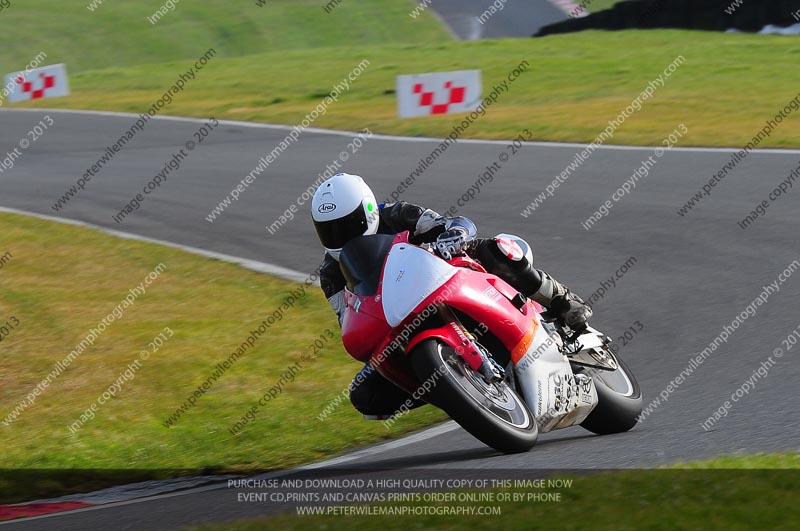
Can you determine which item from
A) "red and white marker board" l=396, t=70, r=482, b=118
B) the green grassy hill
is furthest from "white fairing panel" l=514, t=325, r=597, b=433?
the green grassy hill

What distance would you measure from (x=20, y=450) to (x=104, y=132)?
572 inches

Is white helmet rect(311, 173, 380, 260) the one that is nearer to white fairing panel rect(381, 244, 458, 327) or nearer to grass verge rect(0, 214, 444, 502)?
white fairing panel rect(381, 244, 458, 327)

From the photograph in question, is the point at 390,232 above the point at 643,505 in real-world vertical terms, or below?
below

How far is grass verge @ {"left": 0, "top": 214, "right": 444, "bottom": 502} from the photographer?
704cm

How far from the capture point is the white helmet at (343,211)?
19.4ft

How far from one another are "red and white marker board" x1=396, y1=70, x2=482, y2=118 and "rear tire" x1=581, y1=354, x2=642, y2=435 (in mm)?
12687

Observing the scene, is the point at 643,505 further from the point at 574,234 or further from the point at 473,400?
the point at 574,234

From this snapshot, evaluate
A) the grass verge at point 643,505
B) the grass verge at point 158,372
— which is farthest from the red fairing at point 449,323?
the grass verge at point 158,372

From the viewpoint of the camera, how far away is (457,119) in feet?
61.9

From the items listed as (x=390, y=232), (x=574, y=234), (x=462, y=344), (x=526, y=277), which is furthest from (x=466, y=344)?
(x=574, y=234)

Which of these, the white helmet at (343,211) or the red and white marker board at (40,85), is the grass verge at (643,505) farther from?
the red and white marker board at (40,85)

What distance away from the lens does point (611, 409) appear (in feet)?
20.4

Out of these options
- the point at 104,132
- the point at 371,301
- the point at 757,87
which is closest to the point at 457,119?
the point at 757,87

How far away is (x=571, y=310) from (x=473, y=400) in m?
1.23
